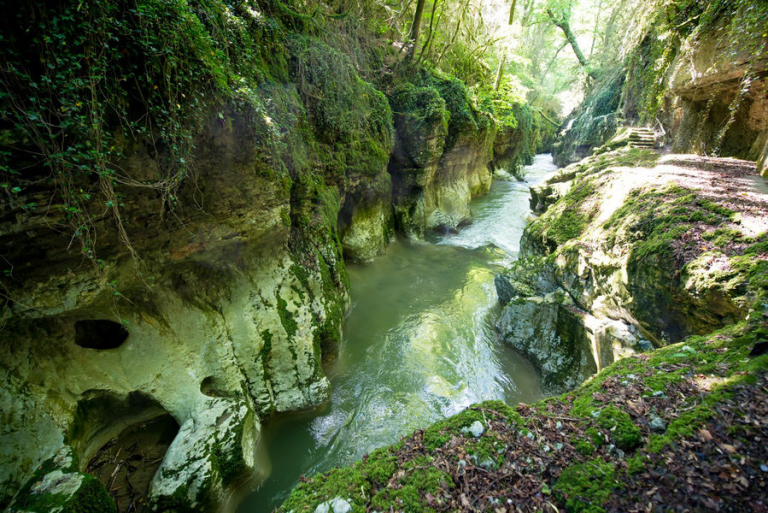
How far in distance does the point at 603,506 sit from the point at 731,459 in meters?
0.77

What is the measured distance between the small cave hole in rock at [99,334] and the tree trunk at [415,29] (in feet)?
36.8

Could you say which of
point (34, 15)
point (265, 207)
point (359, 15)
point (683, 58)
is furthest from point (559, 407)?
point (683, 58)

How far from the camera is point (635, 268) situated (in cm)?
400

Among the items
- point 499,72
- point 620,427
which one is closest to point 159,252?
point 620,427

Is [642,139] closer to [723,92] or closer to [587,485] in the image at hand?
[723,92]

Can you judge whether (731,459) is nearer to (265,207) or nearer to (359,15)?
(265,207)

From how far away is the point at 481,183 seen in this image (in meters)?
16.1

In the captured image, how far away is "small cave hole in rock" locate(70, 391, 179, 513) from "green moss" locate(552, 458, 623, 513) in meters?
3.78

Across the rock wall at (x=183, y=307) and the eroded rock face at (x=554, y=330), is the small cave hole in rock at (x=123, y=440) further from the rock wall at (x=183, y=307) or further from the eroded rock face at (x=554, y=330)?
the eroded rock face at (x=554, y=330)

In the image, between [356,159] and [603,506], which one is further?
[356,159]

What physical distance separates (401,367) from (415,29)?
1060cm

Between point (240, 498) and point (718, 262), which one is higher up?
point (718, 262)

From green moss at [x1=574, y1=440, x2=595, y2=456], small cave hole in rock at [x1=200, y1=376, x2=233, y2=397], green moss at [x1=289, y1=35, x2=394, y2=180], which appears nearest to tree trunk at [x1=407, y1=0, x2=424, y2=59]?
green moss at [x1=289, y1=35, x2=394, y2=180]

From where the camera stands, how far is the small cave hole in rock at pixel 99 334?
3357 mm
